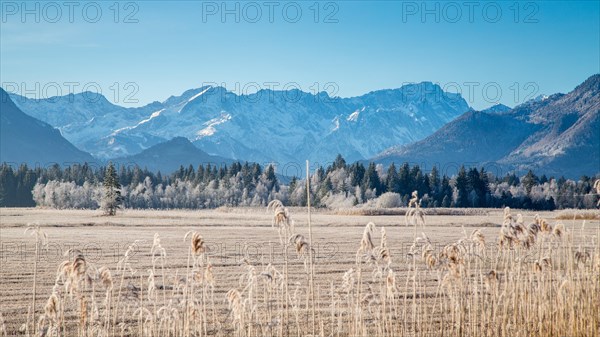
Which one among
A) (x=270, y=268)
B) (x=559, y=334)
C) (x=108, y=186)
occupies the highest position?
(x=108, y=186)

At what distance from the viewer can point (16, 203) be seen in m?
140

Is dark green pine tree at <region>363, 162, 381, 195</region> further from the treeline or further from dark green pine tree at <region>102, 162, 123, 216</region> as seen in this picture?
dark green pine tree at <region>102, 162, 123, 216</region>

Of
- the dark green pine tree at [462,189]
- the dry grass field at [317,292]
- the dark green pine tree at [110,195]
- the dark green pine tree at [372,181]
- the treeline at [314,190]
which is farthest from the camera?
the dark green pine tree at [372,181]

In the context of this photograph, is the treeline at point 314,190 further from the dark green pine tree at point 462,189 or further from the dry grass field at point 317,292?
the dry grass field at point 317,292

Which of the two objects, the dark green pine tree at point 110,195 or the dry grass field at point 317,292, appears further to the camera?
the dark green pine tree at point 110,195

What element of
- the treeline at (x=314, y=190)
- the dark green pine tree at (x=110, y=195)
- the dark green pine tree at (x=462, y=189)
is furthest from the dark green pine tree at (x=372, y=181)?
the dark green pine tree at (x=110, y=195)

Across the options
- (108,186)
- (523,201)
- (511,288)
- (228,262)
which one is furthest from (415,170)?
(511,288)

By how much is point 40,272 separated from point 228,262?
8.02 meters

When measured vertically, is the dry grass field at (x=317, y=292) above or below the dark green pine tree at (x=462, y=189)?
below

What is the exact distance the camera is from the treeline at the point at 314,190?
125500 mm

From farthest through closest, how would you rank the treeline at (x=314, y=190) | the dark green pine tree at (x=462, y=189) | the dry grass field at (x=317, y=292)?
the dark green pine tree at (x=462, y=189) < the treeline at (x=314, y=190) < the dry grass field at (x=317, y=292)

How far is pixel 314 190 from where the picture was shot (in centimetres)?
13450

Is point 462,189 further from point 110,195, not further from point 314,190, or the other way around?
point 110,195

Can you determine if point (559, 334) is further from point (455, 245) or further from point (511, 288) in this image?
point (455, 245)
